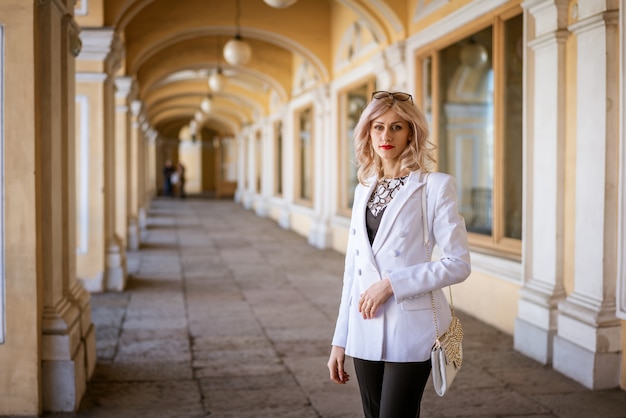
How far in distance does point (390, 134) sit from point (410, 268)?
43 cm

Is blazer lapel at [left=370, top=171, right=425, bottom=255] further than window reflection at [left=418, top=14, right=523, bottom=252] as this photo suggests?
No

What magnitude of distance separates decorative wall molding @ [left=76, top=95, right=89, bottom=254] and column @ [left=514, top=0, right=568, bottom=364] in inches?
190

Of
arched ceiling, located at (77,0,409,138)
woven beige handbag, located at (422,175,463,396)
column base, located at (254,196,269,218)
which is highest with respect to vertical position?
arched ceiling, located at (77,0,409,138)

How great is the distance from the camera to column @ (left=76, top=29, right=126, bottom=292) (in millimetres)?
8195

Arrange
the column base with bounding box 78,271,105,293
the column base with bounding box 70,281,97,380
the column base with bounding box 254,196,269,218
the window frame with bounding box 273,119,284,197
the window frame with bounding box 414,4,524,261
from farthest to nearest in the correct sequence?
1. the column base with bounding box 254,196,269,218
2. the window frame with bounding box 273,119,284,197
3. the column base with bounding box 78,271,105,293
4. the window frame with bounding box 414,4,524,261
5. the column base with bounding box 70,281,97,380

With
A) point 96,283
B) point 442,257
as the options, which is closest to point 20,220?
point 442,257

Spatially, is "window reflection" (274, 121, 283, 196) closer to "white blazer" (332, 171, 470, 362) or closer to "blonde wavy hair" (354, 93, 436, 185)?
"blonde wavy hair" (354, 93, 436, 185)

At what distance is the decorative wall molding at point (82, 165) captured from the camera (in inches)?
323

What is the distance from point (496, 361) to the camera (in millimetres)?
5297

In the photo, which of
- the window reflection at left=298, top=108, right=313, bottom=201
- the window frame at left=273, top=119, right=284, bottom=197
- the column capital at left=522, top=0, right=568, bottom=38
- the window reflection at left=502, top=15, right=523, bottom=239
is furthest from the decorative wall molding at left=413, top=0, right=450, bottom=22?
the window frame at left=273, top=119, right=284, bottom=197

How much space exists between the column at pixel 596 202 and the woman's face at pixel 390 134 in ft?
8.66

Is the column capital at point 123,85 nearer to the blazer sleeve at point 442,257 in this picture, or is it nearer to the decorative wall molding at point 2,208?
the decorative wall molding at point 2,208

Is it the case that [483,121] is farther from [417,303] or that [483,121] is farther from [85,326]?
[417,303]

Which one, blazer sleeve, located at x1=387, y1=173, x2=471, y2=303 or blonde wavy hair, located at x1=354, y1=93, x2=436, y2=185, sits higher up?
blonde wavy hair, located at x1=354, y1=93, x2=436, y2=185
